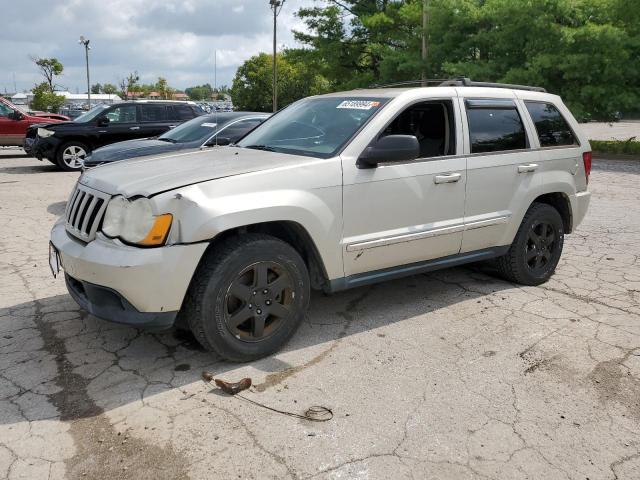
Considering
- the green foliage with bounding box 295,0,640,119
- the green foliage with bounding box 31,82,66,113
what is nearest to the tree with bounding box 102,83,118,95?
the green foliage with bounding box 31,82,66,113

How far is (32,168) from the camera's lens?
1386cm

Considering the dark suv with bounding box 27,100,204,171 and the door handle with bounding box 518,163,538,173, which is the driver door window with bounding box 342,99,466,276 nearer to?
the door handle with bounding box 518,163,538,173

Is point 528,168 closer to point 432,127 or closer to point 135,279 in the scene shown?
point 432,127

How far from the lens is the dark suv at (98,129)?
12336 millimetres

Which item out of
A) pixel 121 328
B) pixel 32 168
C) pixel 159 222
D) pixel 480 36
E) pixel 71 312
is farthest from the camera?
pixel 480 36

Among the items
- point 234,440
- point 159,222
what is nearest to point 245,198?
point 159,222

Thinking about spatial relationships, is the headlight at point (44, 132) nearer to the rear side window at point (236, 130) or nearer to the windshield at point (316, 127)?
the rear side window at point (236, 130)

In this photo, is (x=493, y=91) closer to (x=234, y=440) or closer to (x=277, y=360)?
(x=277, y=360)

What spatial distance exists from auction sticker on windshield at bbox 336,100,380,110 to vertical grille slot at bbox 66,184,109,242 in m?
1.89

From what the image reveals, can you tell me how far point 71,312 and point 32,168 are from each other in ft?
36.6

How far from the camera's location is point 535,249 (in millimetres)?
5012

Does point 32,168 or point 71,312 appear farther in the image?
point 32,168

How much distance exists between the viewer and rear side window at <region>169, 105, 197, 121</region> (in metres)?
12.9

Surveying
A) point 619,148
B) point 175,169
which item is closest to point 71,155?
point 175,169
